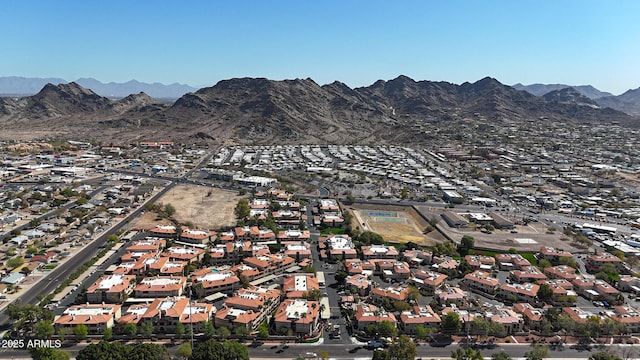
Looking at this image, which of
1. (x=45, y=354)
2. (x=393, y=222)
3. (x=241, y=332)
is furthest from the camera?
(x=393, y=222)

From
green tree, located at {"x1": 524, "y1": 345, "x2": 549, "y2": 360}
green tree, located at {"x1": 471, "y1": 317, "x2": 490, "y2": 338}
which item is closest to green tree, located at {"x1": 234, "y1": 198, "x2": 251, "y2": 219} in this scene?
green tree, located at {"x1": 471, "y1": 317, "x2": 490, "y2": 338}

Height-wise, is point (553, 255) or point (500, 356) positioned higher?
point (553, 255)

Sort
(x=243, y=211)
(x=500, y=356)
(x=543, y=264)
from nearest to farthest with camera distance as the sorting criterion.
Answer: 1. (x=500, y=356)
2. (x=543, y=264)
3. (x=243, y=211)

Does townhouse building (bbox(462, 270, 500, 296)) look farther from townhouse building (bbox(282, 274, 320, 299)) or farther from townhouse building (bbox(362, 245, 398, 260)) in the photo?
townhouse building (bbox(282, 274, 320, 299))

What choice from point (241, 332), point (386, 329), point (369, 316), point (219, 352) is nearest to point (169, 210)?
point (241, 332)

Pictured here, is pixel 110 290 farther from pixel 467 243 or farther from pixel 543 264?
pixel 543 264

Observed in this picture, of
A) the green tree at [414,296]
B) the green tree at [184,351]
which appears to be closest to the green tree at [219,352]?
the green tree at [184,351]
